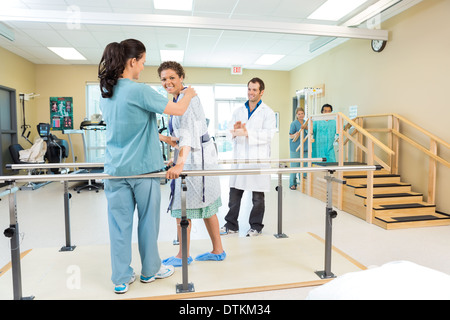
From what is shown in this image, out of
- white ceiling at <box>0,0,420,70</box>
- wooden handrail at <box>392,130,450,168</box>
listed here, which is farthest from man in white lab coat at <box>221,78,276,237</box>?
wooden handrail at <box>392,130,450,168</box>

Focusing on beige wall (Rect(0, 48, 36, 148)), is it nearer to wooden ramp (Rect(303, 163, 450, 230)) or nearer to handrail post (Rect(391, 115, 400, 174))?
wooden ramp (Rect(303, 163, 450, 230))

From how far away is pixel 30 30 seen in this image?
17.9 feet

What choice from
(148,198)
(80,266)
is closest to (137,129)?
(148,198)

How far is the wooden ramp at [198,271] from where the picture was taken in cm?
184

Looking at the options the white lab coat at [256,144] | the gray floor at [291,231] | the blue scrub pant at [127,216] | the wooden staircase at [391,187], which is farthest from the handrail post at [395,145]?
the blue scrub pant at [127,216]

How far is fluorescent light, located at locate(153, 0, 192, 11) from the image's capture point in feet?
14.5

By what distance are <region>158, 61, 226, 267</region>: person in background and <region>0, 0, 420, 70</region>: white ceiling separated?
242cm

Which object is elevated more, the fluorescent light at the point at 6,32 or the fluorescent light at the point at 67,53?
the fluorescent light at the point at 67,53

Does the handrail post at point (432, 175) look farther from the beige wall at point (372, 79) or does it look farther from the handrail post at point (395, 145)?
the handrail post at point (395, 145)

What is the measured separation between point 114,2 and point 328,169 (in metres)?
3.96

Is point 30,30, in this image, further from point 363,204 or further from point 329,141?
point 363,204

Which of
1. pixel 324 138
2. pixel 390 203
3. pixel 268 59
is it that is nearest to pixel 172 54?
pixel 268 59

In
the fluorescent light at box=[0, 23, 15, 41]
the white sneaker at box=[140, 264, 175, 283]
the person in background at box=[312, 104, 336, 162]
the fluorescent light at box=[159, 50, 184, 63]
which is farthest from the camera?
the fluorescent light at box=[159, 50, 184, 63]

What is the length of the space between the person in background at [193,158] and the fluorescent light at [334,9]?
349 centimetres
